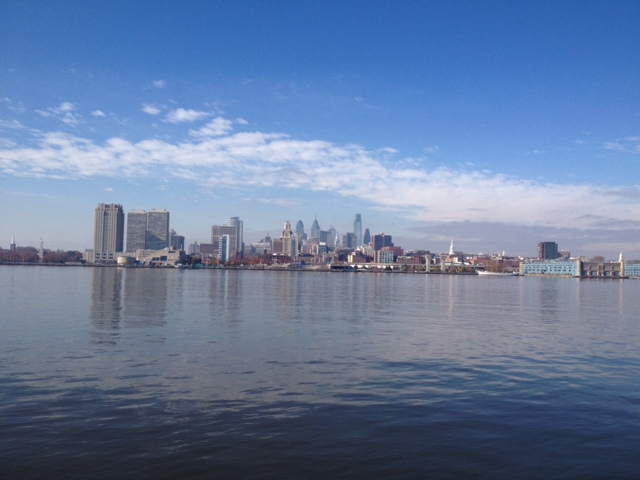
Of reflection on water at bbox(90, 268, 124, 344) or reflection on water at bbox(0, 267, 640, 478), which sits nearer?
reflection on water at bbox(0, 267, 640, 478)

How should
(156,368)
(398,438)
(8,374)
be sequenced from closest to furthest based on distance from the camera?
(398,438) < (8,374) < (156,368)

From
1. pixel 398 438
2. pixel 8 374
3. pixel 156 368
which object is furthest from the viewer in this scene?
pixel 156 368

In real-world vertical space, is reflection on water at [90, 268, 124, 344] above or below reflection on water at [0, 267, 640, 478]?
above

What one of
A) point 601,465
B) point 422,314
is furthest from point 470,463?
point 422,314

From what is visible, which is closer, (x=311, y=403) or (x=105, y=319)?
(x=311, y=403)

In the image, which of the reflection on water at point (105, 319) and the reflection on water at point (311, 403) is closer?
the reflection on water at point (311, 403)

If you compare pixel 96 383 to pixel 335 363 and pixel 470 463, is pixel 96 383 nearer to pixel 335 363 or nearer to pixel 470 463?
pixel 335 363

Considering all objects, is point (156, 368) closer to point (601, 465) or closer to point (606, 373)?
point (601, 465)

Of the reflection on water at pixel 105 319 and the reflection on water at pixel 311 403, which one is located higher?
the reflection on water at pixel 105 319

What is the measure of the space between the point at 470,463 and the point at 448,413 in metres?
2.78

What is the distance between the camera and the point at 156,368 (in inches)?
631

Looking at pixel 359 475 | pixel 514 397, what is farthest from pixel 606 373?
pixel 359 475

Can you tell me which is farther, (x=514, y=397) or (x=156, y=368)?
(x=156, y=368)

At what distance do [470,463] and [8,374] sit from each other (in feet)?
40.1
